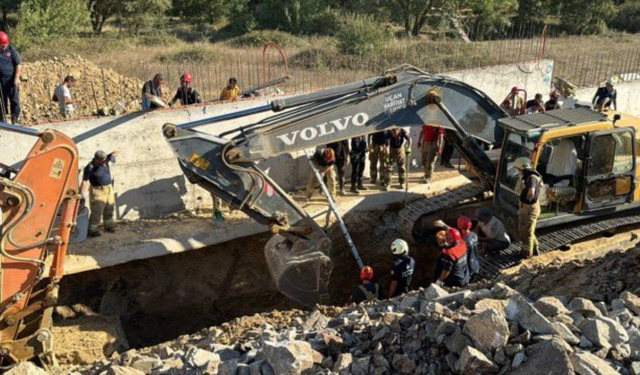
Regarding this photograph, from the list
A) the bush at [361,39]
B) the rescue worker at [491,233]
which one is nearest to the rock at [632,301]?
the rescue worker at [491,233]

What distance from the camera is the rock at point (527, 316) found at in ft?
18.2

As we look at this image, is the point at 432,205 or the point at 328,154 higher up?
the point at 328,154

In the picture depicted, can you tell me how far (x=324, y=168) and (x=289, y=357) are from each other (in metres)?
6.06

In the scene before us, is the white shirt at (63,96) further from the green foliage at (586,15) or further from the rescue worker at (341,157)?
the green foliage at (586,15)

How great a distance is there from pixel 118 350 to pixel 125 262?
132 cm

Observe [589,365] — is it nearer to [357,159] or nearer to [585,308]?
[585,308]

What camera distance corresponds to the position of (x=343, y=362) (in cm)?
579

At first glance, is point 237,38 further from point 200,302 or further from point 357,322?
point 357,322

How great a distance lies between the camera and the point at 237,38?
86.0ft

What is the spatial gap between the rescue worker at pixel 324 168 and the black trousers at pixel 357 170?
0.60 m

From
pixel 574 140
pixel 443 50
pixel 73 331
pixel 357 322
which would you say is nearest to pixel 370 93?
pixel 574 140

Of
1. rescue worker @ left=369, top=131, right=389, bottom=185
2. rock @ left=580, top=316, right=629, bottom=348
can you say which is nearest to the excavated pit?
rescue worker @ left=369, top=131, right=389, bottom=185

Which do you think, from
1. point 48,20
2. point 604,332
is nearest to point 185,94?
point 604,332

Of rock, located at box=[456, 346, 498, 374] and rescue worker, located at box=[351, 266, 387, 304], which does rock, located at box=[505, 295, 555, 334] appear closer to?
rock, located at box=[456, 346, 498, 374]
